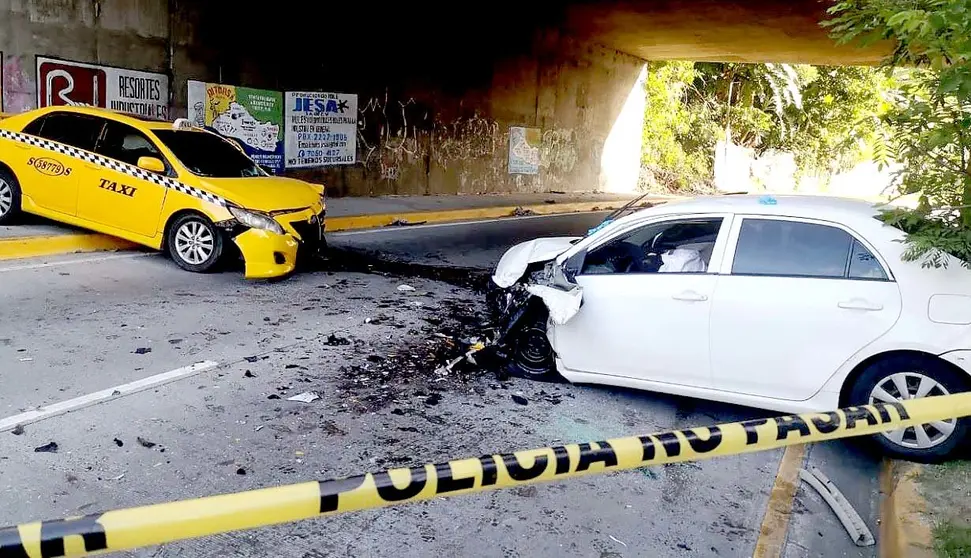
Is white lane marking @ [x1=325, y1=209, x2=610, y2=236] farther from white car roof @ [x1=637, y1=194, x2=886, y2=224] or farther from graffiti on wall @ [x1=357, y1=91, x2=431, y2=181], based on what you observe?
white car roof @ [x1=637, y1=194, x2=886, y2=224]

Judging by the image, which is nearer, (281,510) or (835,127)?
(281,510)

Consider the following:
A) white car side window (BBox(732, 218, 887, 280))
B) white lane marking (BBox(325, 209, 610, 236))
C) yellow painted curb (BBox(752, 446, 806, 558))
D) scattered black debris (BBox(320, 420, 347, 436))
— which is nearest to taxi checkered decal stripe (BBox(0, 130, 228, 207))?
white lane marking (BBox(325, 209, 610, 236))

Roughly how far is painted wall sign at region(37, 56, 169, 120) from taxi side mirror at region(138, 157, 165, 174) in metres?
3.32

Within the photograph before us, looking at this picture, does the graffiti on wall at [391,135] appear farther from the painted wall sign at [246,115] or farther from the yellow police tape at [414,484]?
the yellow police tape at [414,484]

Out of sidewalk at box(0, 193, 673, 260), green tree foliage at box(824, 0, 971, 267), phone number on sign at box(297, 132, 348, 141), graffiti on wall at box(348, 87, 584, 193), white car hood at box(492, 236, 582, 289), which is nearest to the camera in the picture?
green tree foliage at box(824, 0, 971, 267)

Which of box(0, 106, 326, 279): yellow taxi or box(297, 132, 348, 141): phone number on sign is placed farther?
box(297, 132, 348, 141): phone number on sign

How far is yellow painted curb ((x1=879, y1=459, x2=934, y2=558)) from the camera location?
12.1 ft

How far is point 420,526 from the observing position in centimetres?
395

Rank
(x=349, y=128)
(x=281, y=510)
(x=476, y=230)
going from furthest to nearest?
(x=349, y=128) < (x=476, y=230) < (x=281, y=510)

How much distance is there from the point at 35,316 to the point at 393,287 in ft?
11.9

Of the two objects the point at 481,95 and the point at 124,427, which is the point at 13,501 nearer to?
the point at 124,427

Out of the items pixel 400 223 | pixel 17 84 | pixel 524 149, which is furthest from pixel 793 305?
pixel 524 149

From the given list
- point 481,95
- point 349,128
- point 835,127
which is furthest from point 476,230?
point 835,127

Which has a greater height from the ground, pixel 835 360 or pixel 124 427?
pixel 835 360
